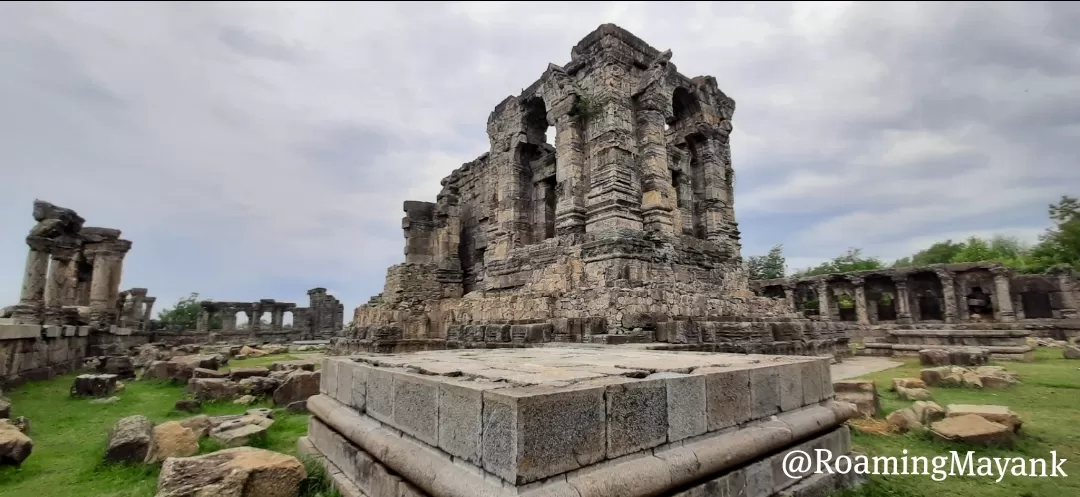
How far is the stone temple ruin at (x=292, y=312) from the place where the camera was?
33062mm

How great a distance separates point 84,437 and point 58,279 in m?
14.7

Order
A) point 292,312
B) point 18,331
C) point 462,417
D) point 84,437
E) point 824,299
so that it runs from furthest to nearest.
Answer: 1. point 292,312
2. point 824,299
3. point 18,331
4. point 84,437
5. point 462,417

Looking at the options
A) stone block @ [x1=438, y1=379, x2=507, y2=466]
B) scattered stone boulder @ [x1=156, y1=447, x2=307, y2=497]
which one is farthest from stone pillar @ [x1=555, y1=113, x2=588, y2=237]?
stone block @ [x1=438, y1=379, x2=507, y2=466]

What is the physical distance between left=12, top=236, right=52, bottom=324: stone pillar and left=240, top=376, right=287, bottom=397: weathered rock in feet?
36.0

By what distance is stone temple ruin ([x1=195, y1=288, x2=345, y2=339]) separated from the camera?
33.1 m

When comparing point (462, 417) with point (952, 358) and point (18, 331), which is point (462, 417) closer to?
point (18, 331)

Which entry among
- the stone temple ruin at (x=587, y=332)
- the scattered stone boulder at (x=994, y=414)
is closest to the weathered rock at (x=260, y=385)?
the stone temple ruin at (x=587, y=332)

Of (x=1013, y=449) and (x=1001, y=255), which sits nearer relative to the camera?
(x=1013, y=449)

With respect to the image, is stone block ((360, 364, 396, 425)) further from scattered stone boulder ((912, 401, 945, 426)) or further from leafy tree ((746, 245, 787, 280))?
leafy tree ((746, 245, 787, 280))

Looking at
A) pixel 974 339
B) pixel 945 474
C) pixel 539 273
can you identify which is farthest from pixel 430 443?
pixel 974 339

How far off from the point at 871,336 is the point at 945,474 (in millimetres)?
22527

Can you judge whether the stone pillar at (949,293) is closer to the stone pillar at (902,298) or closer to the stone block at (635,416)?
the stone pillar at (902,298)

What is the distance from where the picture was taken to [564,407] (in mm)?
2154

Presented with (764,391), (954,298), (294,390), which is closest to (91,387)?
(294,390)
